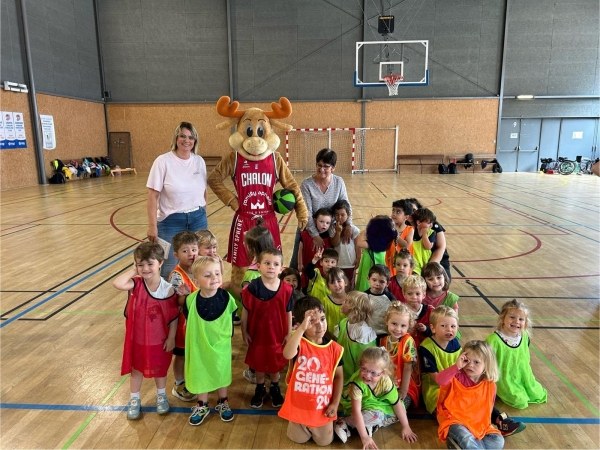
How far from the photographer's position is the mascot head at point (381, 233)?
3592mm

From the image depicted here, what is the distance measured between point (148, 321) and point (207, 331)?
0.40 metres

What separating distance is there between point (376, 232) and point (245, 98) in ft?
53.8

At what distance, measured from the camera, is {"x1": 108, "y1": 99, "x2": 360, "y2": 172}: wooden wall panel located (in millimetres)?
18828

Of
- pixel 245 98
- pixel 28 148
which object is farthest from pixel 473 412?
pixel 245 98

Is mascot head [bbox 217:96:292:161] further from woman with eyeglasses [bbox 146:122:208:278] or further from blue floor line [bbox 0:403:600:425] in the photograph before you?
blue floor line [bbox 0:403:600:425]

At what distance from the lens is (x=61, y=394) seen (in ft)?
9.85

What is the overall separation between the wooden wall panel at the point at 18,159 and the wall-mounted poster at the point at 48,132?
22.1 inches

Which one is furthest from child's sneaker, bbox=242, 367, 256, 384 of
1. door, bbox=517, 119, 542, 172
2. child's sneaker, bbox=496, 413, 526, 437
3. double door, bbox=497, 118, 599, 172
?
door, bbox=517, 119, 542, 172

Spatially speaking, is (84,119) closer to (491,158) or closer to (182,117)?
(182,117)

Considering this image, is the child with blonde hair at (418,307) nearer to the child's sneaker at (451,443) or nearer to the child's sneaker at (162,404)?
the child's sneaker at (451,443)

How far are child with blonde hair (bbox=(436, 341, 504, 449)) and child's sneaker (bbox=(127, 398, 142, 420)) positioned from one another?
1.91 m

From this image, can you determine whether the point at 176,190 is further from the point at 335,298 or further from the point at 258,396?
the point at 258,396

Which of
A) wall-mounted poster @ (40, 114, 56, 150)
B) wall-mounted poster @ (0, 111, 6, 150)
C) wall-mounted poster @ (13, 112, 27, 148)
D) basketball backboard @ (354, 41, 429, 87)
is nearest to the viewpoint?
wall-mounted poster @ (0, 111, 6, 150)

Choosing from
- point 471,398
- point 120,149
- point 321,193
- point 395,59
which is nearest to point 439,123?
point 395,59
